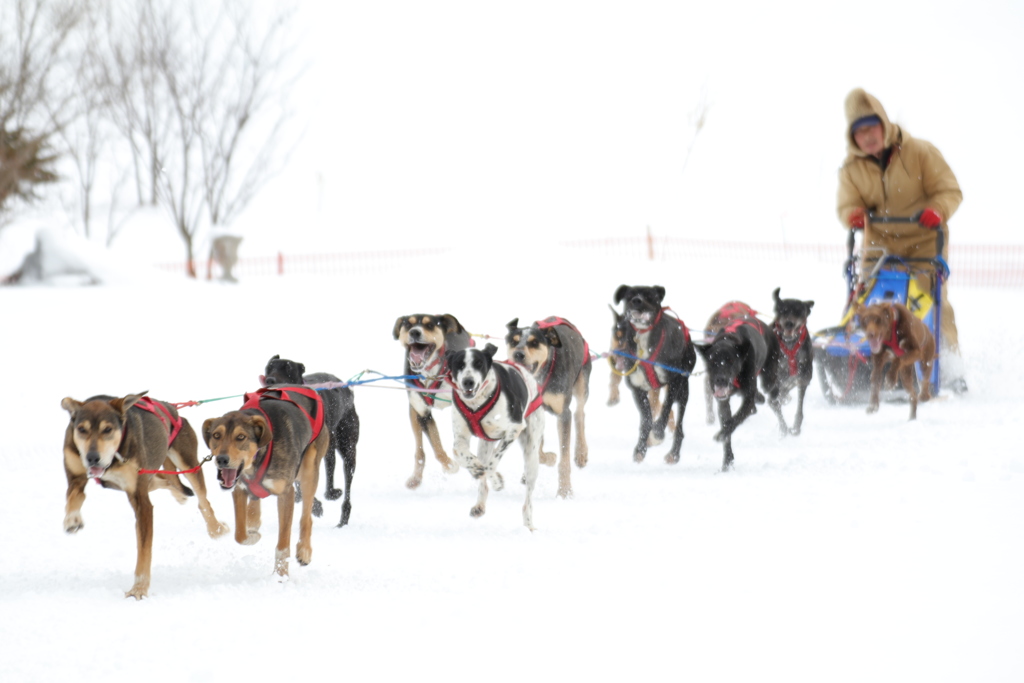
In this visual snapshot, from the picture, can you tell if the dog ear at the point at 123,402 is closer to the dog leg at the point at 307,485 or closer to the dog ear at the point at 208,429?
the dog ear at the point at 208,429

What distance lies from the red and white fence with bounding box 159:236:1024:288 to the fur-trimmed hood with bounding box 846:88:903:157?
1249 cm

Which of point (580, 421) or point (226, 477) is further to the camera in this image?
point (580, 421)

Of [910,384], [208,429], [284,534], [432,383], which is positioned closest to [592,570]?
[284,534]

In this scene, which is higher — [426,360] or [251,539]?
[426,360]

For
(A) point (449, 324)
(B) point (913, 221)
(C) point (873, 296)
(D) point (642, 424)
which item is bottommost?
(D) point (642, 424)

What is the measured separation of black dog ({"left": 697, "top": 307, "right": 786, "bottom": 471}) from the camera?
6148 mm

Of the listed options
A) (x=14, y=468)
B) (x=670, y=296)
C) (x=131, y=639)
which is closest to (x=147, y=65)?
(x=670, y=296)

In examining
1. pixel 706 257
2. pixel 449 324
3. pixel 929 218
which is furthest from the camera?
pixel 706 257

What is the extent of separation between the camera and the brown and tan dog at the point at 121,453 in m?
3.43

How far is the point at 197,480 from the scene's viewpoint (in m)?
4.34

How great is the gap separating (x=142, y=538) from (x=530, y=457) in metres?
2.02

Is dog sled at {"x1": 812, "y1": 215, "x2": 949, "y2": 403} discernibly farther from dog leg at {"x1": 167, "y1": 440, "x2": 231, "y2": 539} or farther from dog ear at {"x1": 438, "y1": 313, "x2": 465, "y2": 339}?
dog leg at {"x1": 167, "y1": 440, "x2": 231, "y2": 539}

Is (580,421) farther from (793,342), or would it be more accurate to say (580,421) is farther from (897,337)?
(897,337)

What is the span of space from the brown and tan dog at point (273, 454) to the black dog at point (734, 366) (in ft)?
10.1
